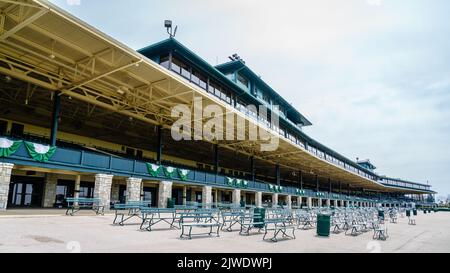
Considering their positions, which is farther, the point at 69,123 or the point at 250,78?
the point at 250,78

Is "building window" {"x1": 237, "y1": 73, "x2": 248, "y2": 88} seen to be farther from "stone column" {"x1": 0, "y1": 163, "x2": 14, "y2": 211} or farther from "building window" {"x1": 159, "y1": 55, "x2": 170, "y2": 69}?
"stone column" {"x1": 0, "y1": 163, "x2": 14, "y2": 211}

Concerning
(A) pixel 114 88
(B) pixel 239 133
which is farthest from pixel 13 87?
(B) pixel 239 133

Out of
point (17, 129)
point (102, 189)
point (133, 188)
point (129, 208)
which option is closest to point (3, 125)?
point (17, 129)

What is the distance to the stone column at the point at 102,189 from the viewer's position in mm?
18803

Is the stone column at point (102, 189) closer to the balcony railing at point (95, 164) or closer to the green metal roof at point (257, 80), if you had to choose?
the balcony railing at point (95, 164)

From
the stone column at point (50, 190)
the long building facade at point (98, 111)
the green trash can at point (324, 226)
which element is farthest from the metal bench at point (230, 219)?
the stone column at point (50, 190)

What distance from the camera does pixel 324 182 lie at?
77750 mm

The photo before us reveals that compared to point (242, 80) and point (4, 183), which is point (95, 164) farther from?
point (242, 80)

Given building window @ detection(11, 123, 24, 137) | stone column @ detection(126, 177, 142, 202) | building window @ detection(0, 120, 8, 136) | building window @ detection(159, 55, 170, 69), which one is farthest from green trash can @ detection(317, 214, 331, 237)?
building window @ detection(0, 120, 8, 136)

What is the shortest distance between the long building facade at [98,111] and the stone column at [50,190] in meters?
0.07

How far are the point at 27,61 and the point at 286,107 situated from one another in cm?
3911

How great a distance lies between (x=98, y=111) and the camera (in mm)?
23969
